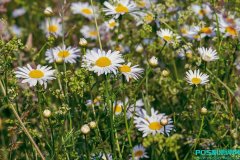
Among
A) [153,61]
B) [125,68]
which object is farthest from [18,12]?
[153,61]

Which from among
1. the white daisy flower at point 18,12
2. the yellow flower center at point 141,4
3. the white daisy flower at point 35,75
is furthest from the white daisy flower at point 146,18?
the white daisy flower at point 18,12

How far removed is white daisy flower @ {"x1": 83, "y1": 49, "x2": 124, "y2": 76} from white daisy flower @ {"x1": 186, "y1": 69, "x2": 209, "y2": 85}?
344 millimetres

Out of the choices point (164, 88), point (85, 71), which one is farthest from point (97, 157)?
point (164, 88)

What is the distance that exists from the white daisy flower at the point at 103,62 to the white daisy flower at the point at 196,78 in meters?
0.34

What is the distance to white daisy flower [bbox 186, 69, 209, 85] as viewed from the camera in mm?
2422

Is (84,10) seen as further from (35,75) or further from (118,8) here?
(35,75)

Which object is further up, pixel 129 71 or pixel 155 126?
pixel 129 71

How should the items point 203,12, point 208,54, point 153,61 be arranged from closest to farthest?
point 153,61 → point 208,54 → point 203,12

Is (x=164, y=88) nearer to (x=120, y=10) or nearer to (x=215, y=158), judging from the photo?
(x=120, y=10)

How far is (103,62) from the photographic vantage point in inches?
91.1

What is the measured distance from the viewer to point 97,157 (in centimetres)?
224

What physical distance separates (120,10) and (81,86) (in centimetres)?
74

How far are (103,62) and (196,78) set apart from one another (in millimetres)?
452

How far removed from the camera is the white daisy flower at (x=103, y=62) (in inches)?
88.7
